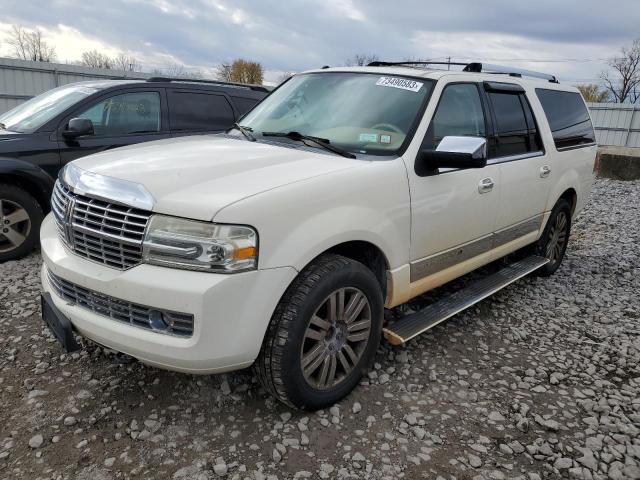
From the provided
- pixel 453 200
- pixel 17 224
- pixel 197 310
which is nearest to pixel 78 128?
pixel 17 224

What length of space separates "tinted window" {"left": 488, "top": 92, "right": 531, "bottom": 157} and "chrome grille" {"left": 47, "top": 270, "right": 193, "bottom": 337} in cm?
274

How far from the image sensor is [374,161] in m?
2.88

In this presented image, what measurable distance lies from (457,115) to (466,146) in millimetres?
664

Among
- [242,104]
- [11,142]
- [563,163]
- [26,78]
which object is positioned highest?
[26,78]

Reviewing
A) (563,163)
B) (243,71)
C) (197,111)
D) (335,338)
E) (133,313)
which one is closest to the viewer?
(133,313)

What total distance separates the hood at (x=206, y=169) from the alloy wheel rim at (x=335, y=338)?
686 millimetres

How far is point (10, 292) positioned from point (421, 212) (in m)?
3.45

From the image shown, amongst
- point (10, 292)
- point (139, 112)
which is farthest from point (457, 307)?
point (139, 112)

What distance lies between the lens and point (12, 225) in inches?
191

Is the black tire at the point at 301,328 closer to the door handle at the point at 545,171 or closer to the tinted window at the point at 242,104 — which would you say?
the door handle at the point at 545,171

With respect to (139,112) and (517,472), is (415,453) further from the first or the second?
(139,112)

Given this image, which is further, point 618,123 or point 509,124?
point 618,123

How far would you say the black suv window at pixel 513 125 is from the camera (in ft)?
12.7

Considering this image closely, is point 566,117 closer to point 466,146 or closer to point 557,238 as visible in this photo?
point 557,238
